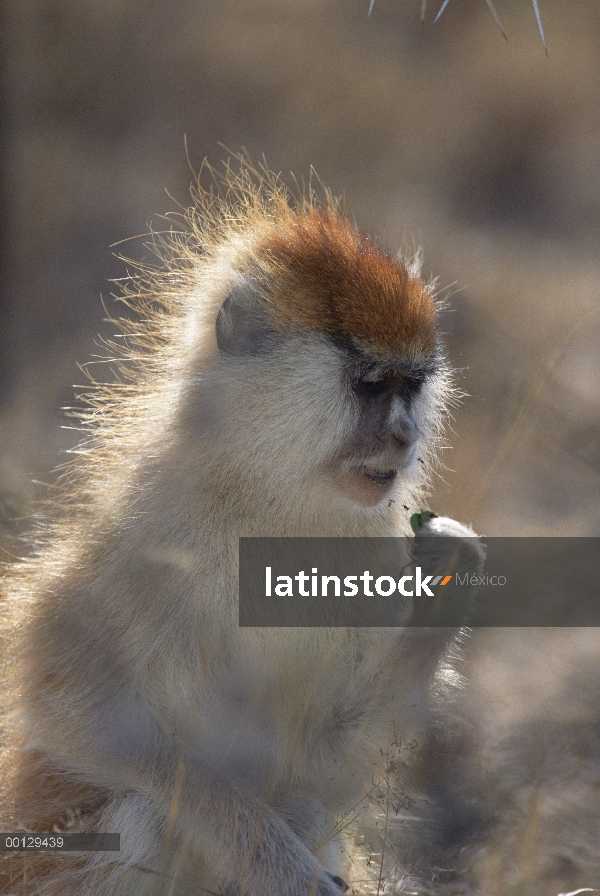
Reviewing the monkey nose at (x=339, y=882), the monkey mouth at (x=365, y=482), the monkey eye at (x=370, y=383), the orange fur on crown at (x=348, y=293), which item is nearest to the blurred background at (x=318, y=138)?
the orange fur on crown at (x=348, y=293)

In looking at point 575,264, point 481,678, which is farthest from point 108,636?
point 575,264

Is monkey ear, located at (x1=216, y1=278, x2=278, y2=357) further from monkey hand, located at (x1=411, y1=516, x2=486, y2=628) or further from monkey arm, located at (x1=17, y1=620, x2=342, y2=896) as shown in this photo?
monkey arm, located at (x1=17, y1=620, x2=342, y2=896)

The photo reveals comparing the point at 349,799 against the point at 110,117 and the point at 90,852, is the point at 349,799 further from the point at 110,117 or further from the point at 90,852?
the point at 110,117

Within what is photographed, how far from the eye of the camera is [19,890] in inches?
97.7

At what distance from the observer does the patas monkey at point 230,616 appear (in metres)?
2.37

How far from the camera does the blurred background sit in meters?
5.66

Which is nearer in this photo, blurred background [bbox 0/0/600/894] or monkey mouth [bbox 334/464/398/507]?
monkey mouth [bbox 334/464/398/507]

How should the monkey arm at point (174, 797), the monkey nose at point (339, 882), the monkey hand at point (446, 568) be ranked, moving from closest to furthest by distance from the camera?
1. the monkey arm at point (174, 797)
2. the monkey nose at point (339, 882)
3. the monkey hand at point (446, 568)

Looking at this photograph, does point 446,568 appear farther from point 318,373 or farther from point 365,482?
point 318,373

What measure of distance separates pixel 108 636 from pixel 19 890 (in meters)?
0.76

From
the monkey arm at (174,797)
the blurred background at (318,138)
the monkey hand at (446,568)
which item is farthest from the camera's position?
the blurred background at (318,138)

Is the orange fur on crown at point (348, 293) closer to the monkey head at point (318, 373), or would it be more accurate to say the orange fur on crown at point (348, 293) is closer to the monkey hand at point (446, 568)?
the monkey head at point (318, 373)

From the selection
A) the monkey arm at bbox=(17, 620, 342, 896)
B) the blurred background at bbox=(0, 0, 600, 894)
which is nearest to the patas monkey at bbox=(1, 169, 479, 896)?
the monkey arm at bbox=(17, 620, 342, 896)

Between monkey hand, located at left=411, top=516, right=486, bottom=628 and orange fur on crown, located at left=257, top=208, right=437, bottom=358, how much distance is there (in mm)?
530
